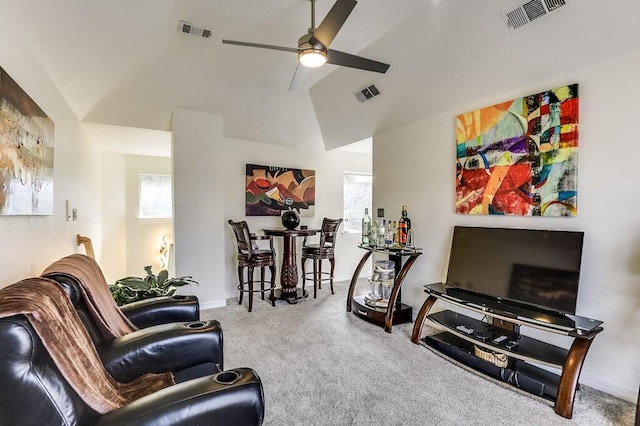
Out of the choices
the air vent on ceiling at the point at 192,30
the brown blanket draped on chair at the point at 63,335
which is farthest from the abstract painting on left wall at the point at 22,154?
the air vent on ceiling at the point at 192,30

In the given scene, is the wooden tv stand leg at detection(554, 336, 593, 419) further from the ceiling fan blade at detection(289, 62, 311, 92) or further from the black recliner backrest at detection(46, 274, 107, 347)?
the ceiling fan blade at detection(289, 62, 311, 92)

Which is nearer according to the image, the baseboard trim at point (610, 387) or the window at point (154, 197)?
the baseboard trim at point (610, 387)

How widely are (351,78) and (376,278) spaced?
7.73 ft

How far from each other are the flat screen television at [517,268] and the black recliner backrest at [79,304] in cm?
258

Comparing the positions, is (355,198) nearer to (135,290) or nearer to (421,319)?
(421,319)

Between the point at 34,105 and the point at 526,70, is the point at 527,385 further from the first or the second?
the point at 34,105

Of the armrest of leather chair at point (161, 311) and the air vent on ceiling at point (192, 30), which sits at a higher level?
the air vent on ceiling at point (192, 30)

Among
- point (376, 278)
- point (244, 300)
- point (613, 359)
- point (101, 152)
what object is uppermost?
point (101, 152)

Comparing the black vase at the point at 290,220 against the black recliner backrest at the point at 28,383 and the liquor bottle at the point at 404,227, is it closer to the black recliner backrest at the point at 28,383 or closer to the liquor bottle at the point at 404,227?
the liquor bottle at the point at 404,227

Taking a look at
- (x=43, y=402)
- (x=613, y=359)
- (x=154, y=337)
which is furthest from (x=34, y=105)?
(x=613, y=359)

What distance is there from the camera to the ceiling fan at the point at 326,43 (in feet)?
6.94

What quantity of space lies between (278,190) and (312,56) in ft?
9.11

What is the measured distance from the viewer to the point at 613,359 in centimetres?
220

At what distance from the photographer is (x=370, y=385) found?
231cm
